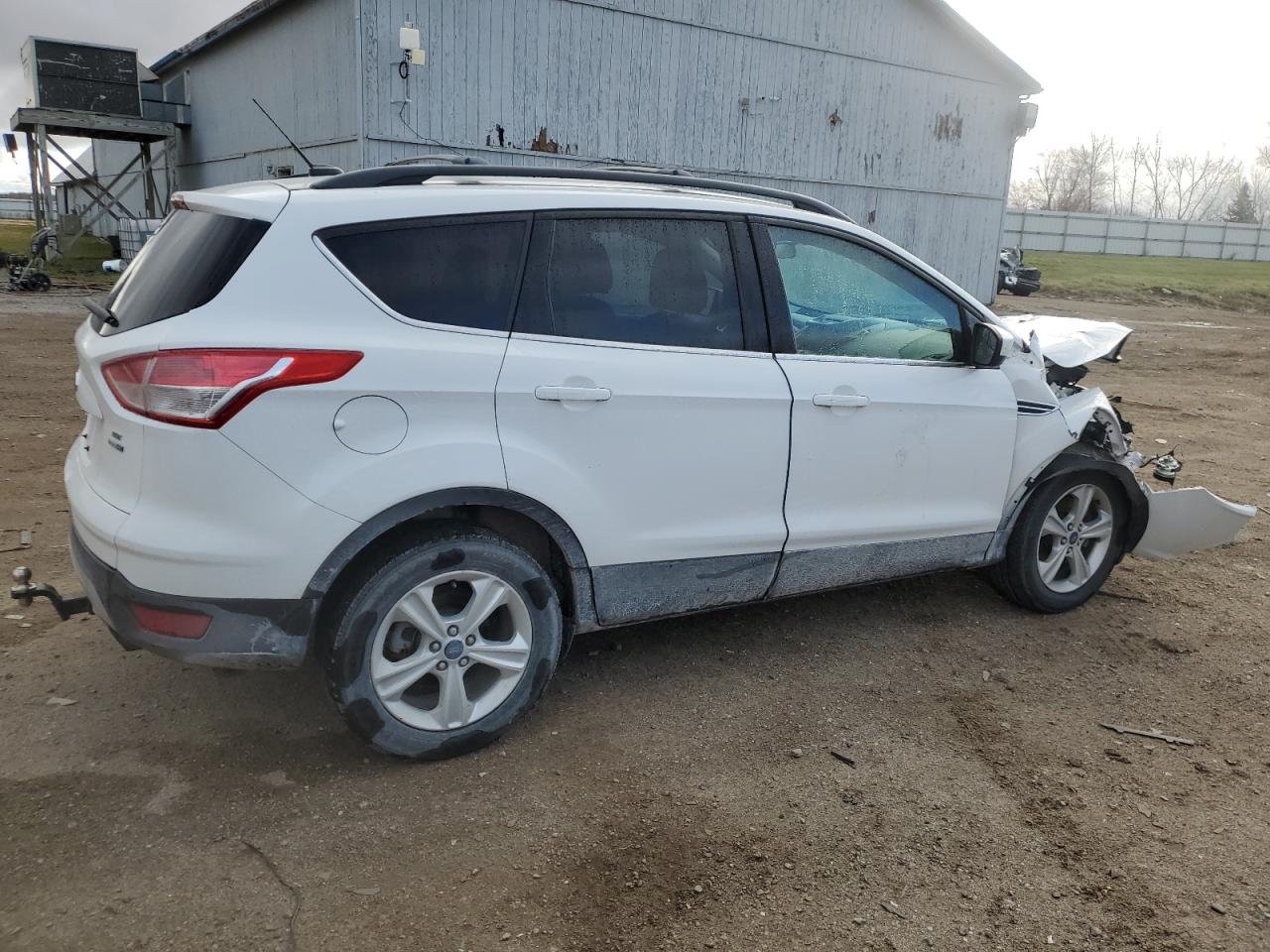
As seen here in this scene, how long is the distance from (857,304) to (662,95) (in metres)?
12.2

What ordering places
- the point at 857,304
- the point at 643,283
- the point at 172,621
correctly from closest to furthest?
1. the point at 172,621
2. the point at 643,283
3. the point at 857,304

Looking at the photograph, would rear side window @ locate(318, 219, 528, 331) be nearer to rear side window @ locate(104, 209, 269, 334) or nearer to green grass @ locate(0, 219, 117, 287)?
rear side window @ locate(104, 209, 269, 334)

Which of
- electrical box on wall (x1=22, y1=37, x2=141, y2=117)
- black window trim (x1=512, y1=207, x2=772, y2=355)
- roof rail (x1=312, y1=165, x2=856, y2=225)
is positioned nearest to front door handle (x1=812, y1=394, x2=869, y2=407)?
black window trim (x1=512, y1=207, x2=772, y2=355)

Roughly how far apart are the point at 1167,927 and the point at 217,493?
2.79 m

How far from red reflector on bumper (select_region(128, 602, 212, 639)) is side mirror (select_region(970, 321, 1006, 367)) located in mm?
3043

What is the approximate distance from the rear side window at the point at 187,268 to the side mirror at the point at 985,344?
2.76m

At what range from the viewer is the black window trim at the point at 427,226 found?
297 cm

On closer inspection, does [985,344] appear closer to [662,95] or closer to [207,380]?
[207,380]

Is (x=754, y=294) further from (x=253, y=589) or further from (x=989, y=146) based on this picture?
(x=989, y=146)

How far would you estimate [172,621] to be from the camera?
2877mm

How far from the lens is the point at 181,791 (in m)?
3.04

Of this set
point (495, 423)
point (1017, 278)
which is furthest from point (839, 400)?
point (1017, 278)

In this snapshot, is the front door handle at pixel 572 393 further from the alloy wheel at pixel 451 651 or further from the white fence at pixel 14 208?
the white fence at pixel 14 208

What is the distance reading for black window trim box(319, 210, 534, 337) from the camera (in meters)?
2.97
